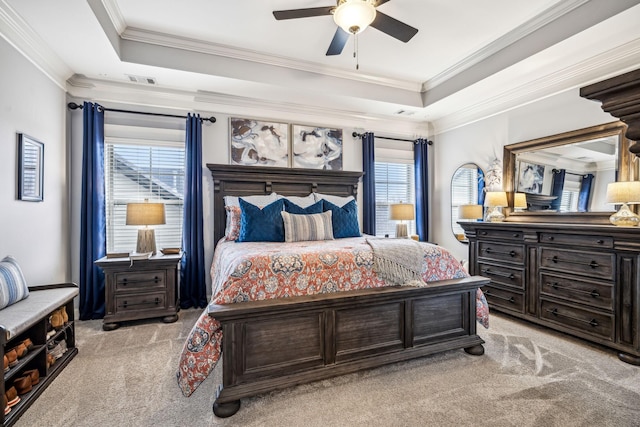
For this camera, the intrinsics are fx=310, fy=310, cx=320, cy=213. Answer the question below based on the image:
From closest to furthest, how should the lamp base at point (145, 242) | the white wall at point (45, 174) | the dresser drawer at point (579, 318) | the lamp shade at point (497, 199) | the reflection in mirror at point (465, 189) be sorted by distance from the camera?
1. the white wall at point (45, 174)
2. the dresser drawer at point (579, 318)
3. the lamp base at point (145, 242)
4. the lamp shade at point (497, 199)
5. the reflection in mirror at point (465, 189)

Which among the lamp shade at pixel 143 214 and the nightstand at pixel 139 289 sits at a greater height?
the lamp shade at pixel 143 214

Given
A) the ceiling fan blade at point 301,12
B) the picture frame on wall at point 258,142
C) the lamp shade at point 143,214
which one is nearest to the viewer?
the ceiling fan blade at point 301,12

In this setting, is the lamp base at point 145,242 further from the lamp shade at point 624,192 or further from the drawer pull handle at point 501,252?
the lamp shade at point 624,192

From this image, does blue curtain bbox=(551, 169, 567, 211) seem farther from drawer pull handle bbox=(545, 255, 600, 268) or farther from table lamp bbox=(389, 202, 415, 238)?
table lamp bbox=(389, 202, 415, 238)

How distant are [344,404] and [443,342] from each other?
979 millimetres

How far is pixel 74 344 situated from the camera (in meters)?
2.58

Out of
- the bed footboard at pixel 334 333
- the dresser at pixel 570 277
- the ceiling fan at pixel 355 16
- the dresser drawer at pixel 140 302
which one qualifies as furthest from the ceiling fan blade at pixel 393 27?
the dresser drawer at pixel 140 302

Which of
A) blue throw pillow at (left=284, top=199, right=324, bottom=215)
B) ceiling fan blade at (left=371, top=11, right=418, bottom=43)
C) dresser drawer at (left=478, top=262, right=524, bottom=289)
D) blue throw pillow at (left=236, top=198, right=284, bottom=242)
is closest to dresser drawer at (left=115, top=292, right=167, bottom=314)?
blue throw pillow at (left=236, top=198, right=284, bottom=242)

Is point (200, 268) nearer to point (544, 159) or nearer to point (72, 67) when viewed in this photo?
point (72, 67)

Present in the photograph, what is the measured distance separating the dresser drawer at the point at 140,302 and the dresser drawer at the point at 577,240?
3883mm

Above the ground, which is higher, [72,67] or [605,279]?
[72,67]

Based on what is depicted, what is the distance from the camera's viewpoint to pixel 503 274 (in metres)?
3.39

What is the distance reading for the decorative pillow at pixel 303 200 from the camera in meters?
3.92

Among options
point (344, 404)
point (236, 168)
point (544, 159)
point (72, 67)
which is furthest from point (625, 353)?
point (72, 67)
